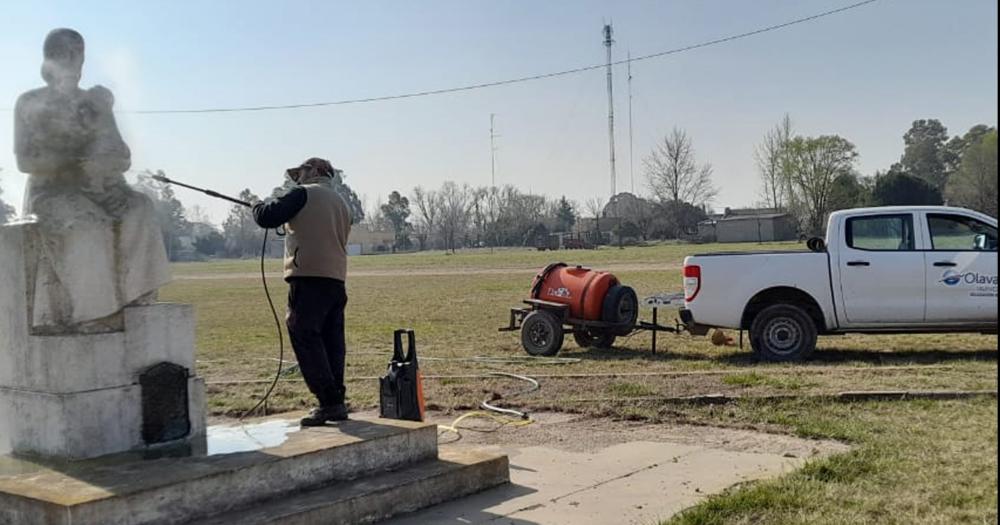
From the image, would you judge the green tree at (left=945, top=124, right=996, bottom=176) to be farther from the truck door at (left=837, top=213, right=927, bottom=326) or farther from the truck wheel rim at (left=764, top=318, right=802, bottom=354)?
the truck wheel rim at (left=764, top=318, right=802, bottom=354)

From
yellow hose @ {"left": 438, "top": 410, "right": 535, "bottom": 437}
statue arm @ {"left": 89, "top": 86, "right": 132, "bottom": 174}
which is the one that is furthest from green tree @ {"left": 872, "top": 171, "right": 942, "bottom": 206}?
statue arm @ {"left": 89, "top": 86, "right": 132, "bottom": 174}

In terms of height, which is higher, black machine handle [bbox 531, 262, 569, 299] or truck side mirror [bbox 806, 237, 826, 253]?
truck side mirror [bbox 806, 237, 826, 253]

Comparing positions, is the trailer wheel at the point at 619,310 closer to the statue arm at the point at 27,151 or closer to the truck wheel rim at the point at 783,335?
the truck wheel rim at the point at 783,335

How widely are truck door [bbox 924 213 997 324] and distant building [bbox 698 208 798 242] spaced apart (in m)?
59.5

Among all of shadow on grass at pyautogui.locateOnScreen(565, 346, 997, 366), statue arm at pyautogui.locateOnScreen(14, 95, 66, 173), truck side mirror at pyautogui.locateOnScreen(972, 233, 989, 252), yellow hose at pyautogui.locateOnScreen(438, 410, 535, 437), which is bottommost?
yellow hose at pyautogui.locateOnScreen(438, 410, 535, 437)

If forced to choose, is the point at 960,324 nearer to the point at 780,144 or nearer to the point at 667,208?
the point at 780,144

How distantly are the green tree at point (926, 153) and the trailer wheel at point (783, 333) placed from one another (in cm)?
2653

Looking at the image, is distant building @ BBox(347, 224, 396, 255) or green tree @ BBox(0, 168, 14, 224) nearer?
green tree @ BBox(0, 168, 14, 224)

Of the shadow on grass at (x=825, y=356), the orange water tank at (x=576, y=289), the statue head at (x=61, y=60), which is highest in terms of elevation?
the statue head at (x=61, y=60)

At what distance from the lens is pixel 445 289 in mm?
32500

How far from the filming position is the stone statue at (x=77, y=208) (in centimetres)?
588

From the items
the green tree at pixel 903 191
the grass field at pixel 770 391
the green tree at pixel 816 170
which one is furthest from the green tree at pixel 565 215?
the grass field at pixel 770 391

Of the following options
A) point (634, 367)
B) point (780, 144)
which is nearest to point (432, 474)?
point (634, 367)

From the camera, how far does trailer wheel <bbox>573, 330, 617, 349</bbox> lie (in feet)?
47.0
